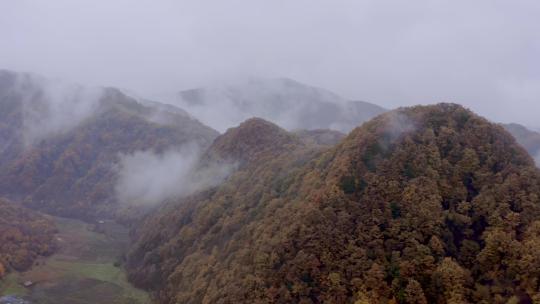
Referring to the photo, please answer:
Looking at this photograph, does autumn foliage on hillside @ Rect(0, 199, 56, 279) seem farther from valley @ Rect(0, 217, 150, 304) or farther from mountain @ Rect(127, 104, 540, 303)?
mountain @ Rect(127, 104, 540, 303)

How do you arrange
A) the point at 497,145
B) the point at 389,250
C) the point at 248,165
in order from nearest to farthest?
the point at 389,250, the point at 497,145, the point at 248,165

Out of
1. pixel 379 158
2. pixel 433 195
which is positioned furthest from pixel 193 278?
pixel 433 195

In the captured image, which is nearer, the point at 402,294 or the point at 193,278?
the point at 402,294

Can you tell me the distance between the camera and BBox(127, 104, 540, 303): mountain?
76875 millimetres

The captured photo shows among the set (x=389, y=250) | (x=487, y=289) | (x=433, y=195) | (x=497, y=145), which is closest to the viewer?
(x=487, y=289)

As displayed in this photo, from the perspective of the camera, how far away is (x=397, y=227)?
87.6 m

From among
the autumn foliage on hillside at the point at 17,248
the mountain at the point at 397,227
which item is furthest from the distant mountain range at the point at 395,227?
the autumn foliage on hillside at the point at 17,248

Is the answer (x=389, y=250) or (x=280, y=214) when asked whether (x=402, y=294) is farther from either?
(x=280, y=214)

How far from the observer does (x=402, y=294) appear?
77.4 metres

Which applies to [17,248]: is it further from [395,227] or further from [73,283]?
[395,227]

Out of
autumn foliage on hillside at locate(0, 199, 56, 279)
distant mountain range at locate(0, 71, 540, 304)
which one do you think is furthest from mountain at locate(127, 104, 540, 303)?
autumn foliage on hillside at locate(0, 199, 56, 279)

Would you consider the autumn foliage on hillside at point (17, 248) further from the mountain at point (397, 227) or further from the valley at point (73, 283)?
the mountain at point (397, 227)

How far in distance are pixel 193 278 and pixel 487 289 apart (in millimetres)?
79510

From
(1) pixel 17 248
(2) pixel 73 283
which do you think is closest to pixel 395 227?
(2) pixel 73 283
